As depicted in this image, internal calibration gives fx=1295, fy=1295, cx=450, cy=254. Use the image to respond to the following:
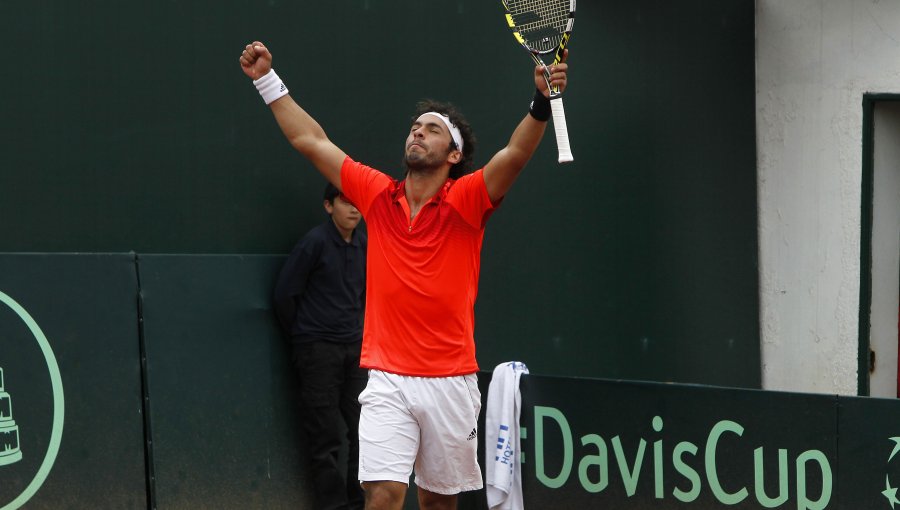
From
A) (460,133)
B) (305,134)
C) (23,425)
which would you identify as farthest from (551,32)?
(23,425)

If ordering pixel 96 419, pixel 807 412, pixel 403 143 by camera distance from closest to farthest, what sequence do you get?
pixel 807 412 < pixel 96 419 < pixel 403 143

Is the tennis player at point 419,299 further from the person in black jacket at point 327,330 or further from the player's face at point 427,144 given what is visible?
the person in black jacket at point 327,330

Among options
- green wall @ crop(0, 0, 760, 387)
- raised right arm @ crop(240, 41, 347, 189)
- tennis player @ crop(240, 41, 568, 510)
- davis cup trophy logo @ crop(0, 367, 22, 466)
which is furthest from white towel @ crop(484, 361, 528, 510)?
davis cup trophy logo @ crop(0, 367, 22, 466)

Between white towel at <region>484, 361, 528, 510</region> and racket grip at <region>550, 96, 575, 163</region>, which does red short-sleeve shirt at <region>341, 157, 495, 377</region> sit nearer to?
racket grip at <region>550, 96, 575, 163</region>

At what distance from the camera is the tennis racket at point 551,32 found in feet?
15.5

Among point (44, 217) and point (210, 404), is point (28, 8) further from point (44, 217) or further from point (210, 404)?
point (210, 404)

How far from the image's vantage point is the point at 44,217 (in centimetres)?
605

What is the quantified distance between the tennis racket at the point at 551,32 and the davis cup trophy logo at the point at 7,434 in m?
2.67

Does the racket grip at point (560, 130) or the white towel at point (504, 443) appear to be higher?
the racket grip at point (560, 130)

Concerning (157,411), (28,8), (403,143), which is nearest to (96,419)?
(157,411)

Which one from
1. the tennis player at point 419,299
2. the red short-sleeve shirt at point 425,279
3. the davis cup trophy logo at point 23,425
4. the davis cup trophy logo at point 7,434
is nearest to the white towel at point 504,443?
the tennis player at point 419,299

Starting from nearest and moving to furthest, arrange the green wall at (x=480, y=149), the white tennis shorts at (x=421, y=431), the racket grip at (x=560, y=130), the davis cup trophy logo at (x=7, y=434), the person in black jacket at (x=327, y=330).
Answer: the racket grip at (x=560, y=130)
the white tennis shorts at (x=421, y=431)
the davis cup trophy logo at (x=7, y=434)
the green wall at (x=480, y=149)
the person in black jacket at (x=327, y=330)

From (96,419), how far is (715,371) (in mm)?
4852

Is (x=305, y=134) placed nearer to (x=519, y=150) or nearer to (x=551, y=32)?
(x=519, y=150)
